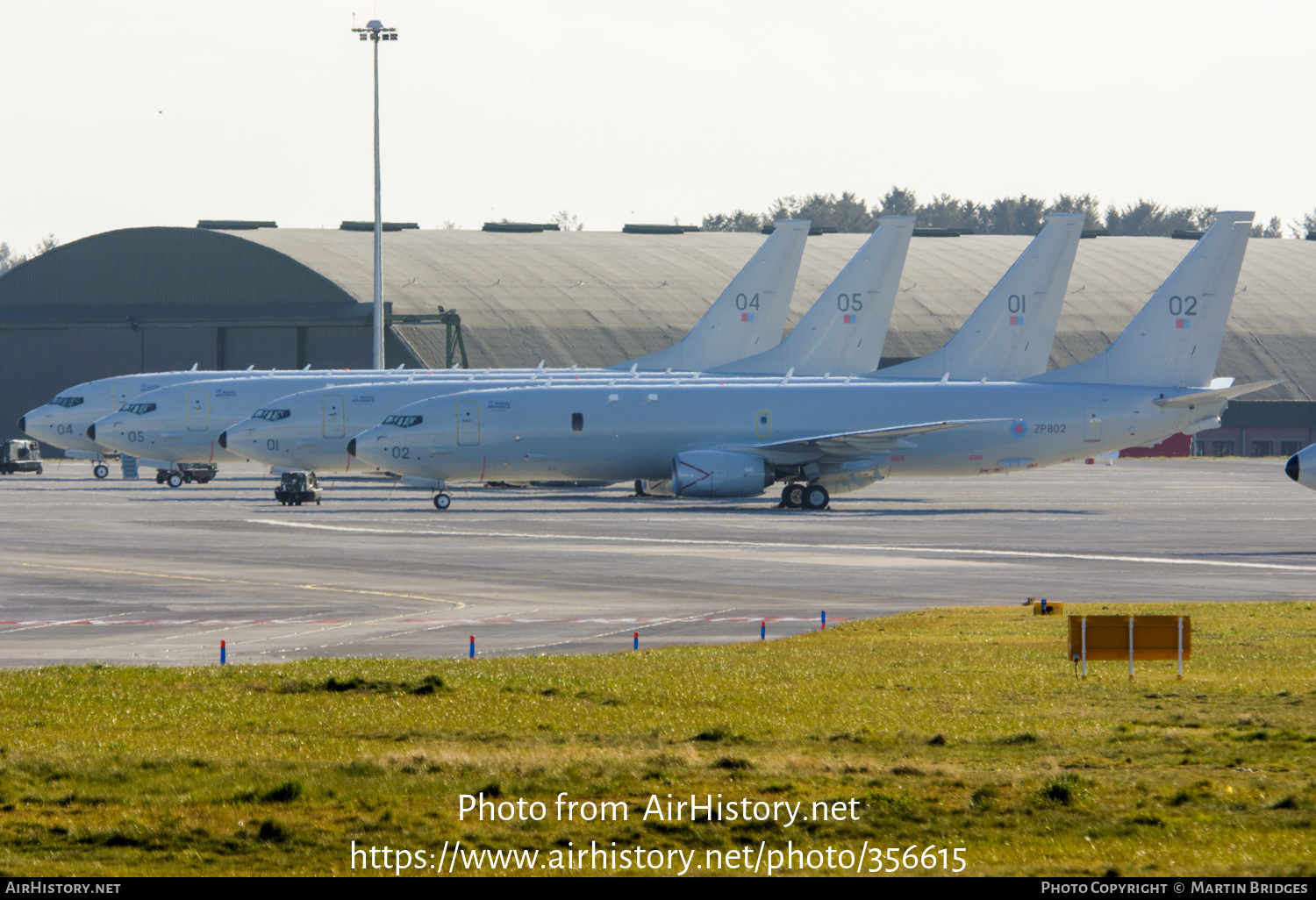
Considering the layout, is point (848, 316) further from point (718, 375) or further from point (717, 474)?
point (717, 474)

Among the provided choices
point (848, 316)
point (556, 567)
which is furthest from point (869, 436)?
point (556, 567)

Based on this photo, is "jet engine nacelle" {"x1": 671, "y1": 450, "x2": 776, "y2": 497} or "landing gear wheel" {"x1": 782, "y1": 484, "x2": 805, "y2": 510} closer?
"landing gear wheel" {"x1": 782, "y1": 484, "x2": 805, "y2": 510}

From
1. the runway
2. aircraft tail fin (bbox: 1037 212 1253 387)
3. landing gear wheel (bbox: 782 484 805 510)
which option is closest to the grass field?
the runway

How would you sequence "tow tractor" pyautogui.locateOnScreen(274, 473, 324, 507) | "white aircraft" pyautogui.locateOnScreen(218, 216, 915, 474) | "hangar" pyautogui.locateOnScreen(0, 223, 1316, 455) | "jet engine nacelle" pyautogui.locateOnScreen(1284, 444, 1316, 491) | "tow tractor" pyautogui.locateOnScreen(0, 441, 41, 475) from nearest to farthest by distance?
"jet engine nacelle" pyautogui.locateOnScreen(1284, 444, 1316, 491) < "tow tractor" pyautogui.locateOnScreen(274, 473, 324, 507) < "white aircraft" pyautogui.locateOnScreen(218, 216, 915, 474) < "tow tractor" pyautogui.locateOnScreen(0, 441, 41, 475) < "hangar" pyautogui.locateOnScreen(0, 223, 1316, 455)

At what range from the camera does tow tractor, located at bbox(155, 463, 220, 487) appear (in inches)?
3157

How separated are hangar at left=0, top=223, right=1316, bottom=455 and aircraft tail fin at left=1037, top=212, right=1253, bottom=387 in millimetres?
54286

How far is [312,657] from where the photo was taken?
982 inches

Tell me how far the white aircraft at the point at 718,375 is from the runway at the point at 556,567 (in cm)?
252

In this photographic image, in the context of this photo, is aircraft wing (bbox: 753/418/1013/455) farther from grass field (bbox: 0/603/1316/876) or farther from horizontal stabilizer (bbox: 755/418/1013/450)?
grass field (bbox: 0/603/1316/876)

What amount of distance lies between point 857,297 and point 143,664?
60565 mm

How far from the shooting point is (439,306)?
118 meters

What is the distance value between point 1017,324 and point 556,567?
135ft
